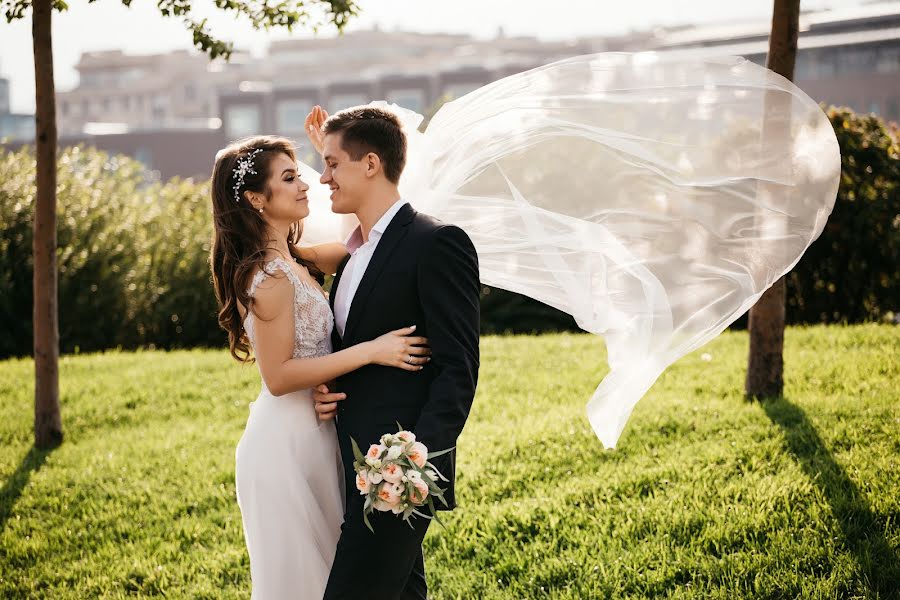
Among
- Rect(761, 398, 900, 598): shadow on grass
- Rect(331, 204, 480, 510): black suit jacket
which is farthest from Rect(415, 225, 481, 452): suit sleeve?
Rect(761, 398, 900, 598): shadow on grass

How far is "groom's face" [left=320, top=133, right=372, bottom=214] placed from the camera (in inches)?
128

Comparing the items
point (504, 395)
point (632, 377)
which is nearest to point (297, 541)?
point (632, 377)

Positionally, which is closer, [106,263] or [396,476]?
[396,476]

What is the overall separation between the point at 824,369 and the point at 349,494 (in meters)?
5.01

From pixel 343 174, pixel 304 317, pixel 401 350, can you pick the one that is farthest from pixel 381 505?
pixel 343 174

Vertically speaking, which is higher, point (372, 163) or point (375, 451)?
point (372, 163)

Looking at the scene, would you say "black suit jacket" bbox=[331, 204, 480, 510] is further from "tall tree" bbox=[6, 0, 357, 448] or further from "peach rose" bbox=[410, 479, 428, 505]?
"tall tree" bbox=[6, 0, 357, 448]

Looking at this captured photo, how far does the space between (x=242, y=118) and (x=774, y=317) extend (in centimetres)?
8946

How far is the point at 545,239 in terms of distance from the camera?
3.97 metres

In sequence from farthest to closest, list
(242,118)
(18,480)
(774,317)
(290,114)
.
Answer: (290,114), (242,118), (18,480), (774,317)

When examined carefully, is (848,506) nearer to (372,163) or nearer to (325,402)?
(325,402)

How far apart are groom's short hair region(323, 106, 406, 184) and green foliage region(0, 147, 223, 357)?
9.43 metres

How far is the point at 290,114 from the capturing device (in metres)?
91.7

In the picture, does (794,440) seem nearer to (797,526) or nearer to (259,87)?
(797,526)
